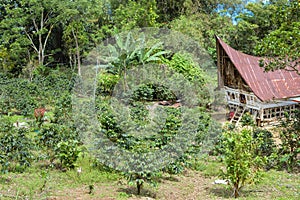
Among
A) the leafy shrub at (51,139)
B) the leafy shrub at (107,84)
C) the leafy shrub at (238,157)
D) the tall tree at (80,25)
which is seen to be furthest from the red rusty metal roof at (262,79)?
the tall tree at (80,25)

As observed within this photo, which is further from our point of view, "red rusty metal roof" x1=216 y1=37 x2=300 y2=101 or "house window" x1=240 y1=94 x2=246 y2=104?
"house window" x1=240 y1=94 x2=246 y2=104

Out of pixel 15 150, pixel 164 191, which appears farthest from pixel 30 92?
pixel 164 191

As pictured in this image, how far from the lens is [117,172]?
799cm

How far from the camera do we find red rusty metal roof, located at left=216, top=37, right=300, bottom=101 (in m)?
13.6

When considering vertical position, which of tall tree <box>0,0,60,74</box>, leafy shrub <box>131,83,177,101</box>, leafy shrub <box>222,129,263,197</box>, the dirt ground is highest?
tall tree <box>0,0,60,74</box>

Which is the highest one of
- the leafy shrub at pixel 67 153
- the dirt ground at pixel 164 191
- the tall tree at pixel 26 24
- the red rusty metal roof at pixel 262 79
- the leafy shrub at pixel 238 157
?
the tall tree at pixel 26 24

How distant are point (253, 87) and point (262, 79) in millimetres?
734

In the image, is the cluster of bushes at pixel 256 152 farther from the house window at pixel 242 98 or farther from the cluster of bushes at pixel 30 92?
the cluster of bushes at pixel 30 92

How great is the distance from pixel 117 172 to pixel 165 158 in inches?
45.4

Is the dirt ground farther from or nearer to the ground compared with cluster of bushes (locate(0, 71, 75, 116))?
nearer to the ground

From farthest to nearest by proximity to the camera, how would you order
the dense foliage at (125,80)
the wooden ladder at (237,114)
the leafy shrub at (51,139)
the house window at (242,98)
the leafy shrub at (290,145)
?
1. the wooden ladder at (237,114)
2. the house window at (242,98)
3. the leafy shrub at (290,145)
4. the leafy shrub at (51,139)
5. the dense foliage at (125,80)

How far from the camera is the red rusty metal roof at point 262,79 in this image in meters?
13.6

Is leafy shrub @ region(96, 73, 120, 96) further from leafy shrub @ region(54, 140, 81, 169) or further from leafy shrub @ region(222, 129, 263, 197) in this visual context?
leafy shrub @ region(222, 129, 263, 197)

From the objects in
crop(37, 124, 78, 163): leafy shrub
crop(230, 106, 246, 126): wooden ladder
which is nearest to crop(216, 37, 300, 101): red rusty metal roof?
crop(230, 106, 246, 126): wooden ladder
